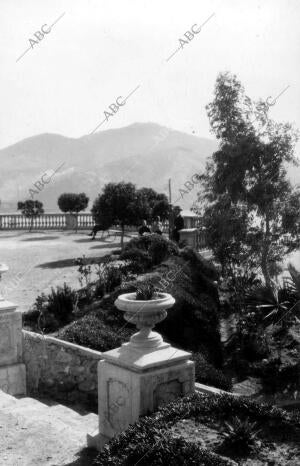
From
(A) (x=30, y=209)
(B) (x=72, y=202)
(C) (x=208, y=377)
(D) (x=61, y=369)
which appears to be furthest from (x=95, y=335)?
(A) (x=30, y=209)

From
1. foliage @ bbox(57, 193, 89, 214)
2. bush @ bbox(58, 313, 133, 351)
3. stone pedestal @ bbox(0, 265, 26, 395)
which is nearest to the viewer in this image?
stone pedestal @ bbox(0, 265, 26, 395)

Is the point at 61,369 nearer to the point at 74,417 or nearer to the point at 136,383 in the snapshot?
the point at 74,417

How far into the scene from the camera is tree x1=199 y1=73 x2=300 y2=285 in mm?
13461

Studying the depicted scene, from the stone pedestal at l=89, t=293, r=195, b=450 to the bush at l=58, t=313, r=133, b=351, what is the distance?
314cm

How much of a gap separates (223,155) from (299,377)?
20.9 ft

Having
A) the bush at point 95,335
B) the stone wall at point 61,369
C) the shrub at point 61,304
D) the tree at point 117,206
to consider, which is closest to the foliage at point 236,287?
the shrub at point 61,304

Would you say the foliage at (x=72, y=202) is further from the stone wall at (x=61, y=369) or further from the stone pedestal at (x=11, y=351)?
the stone pedestal at (x=11, y=351)

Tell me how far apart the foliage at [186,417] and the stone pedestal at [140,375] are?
281 millimetres

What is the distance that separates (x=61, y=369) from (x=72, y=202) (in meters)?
21.4

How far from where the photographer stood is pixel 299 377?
31.5ft

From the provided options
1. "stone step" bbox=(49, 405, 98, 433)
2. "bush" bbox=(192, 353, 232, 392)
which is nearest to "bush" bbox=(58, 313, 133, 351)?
"bush" bbox=(192, 353, 232, 392)

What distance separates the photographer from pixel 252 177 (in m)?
13.9

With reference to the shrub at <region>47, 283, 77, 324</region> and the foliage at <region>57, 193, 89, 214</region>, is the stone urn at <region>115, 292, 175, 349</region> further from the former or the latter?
the foliage at <region>57, 193, 89, 214</region>

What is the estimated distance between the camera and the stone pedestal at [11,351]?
7.27 meters
